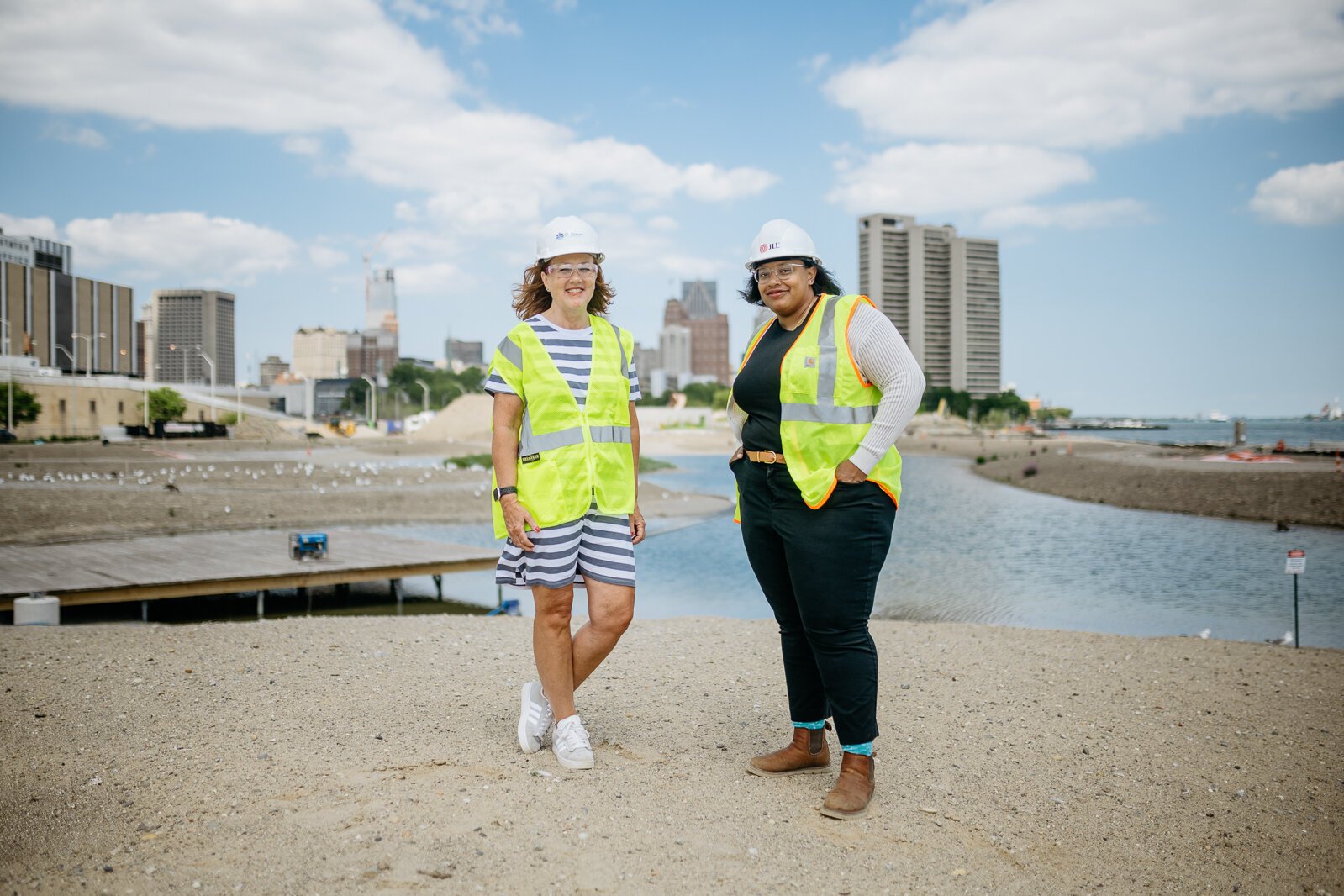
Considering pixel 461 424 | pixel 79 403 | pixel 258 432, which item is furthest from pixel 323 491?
pixel 79 403

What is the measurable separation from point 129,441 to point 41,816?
57598 millimetres

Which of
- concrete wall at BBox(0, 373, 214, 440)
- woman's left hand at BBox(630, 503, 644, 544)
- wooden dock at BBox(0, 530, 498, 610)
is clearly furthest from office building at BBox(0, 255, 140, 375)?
woman's left hand at BBox(630, 503, 644, 544)

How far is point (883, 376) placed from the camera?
3.48 metres

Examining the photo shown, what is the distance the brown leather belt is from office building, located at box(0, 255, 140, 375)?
118733mm

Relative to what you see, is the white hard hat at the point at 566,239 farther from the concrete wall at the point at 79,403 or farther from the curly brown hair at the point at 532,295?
the concrete wall at the point at 79,403

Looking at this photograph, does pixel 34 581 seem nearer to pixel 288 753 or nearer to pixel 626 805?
pixel 288 753

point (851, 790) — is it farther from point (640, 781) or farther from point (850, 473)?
point (850, 473)

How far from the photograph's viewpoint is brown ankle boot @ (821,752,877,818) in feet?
11.4

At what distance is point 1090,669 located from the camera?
20.5 feet

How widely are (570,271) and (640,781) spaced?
212 cm

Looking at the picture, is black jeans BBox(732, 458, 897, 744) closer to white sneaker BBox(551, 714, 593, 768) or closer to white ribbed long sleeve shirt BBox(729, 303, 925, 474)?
white ribbed long sleeve shirt BBox(729, 303, 925, 474)

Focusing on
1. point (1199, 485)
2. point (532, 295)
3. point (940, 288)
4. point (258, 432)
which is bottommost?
point (1199, 485)

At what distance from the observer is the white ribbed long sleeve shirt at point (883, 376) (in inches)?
133

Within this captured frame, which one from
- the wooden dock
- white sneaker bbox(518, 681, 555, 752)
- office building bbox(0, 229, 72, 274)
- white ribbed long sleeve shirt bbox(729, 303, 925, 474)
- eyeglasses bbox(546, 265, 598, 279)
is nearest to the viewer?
white ribbed long sleeve shirt bbox(729, 303, 925, 474)
